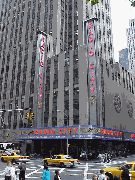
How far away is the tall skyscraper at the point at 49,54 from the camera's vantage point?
4909cm

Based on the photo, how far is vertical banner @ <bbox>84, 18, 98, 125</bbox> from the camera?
4438 cm

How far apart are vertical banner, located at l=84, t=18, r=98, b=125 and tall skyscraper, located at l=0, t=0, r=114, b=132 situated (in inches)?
46.6

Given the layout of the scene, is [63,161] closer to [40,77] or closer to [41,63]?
[40,77]

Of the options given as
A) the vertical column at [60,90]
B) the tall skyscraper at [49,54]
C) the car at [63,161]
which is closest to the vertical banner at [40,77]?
the tall skyscraper at [49,54]

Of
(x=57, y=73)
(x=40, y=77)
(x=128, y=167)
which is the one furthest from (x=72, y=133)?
(x=128, y=167)

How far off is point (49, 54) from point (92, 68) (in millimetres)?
17289

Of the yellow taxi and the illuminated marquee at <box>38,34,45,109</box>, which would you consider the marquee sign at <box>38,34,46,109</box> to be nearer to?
the illuminated marquee at <box>38,34,45,109</box>

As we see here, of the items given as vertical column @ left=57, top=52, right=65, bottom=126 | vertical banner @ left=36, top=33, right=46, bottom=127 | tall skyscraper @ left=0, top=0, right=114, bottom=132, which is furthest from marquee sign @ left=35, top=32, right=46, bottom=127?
vertical column @ left=57, top=52, right=65, bottom=126

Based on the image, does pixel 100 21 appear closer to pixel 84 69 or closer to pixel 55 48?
pixel 55 48

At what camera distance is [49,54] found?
2324 inches

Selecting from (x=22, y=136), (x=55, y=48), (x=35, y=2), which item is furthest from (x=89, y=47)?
(x=35, y=2)

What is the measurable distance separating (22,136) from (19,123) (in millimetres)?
10062

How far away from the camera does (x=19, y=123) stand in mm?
58250

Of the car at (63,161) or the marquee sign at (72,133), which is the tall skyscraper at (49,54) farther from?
the car at (63,161)
